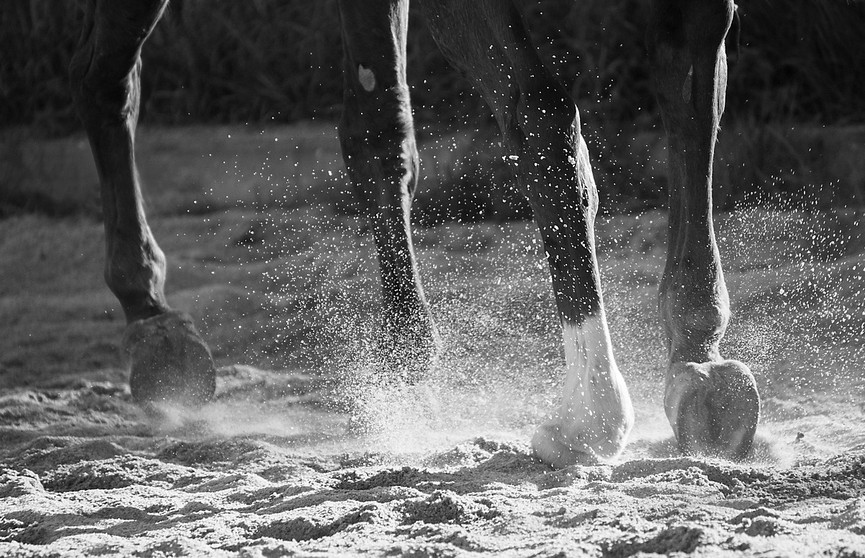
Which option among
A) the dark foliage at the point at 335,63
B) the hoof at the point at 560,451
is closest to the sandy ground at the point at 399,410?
the hoof at the point at 560,451

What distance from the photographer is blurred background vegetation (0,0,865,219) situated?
18.5 ft

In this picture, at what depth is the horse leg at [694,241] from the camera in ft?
9.05

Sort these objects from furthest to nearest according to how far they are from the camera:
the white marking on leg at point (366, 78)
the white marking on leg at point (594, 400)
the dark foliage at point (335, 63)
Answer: the dark foliage at point (335, 63)
the white marking on leg at point (366, 78)
the white marking on leg at point (594, 400)

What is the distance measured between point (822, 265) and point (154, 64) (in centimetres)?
498

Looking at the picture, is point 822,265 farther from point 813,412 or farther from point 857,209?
point 813,412

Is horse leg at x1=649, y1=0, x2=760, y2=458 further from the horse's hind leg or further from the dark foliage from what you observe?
the dark foliage

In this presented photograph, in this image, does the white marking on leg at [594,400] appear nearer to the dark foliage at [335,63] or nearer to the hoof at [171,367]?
the hoof at [171,367]

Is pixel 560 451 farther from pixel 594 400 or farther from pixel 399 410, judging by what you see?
pixel 399 410

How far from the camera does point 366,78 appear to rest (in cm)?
355

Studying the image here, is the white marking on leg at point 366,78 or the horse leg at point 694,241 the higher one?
the white marking on leg at point 366,78

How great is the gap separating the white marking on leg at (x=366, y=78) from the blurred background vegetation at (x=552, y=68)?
1.61 m

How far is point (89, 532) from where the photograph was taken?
245cm

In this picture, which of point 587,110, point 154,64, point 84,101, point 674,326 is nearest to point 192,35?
point 154,64

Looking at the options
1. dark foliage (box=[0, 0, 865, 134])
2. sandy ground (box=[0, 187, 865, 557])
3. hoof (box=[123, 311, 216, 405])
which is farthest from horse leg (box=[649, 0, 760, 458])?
dark foliage (box=[0, 0, 865, 134])
